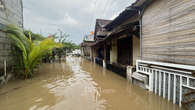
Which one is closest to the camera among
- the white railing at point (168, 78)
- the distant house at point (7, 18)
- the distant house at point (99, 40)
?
the white railing at point (168, 78)

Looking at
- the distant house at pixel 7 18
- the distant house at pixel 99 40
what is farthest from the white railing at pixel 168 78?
the distant house at pixel 99 40

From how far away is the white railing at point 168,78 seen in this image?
196 centimetres

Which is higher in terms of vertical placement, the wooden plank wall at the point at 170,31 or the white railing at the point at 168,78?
the wooden plank wall at the point at 170,31

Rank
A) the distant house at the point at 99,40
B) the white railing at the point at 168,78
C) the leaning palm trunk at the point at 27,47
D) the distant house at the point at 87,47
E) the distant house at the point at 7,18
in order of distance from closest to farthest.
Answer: the white railing at the point at 168,78 → the leaning palm trunk at the point at 27,47 → the distant house at the point at 7,18 → the distant house at the point at 99,40 → the distant house at the point at 87,47

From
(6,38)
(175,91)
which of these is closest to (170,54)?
(175,91)

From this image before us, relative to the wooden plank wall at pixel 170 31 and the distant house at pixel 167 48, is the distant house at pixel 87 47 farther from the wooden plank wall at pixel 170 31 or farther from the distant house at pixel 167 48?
the wooden plank wall at pixel 170 31

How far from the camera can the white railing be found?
1960 mm

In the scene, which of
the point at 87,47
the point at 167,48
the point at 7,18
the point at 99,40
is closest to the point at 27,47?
the point at 7,18

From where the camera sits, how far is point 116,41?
21.3 feet

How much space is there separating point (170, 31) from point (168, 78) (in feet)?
4.36

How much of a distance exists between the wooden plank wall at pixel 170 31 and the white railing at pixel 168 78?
0.21 metres

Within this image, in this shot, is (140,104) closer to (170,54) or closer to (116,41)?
(170,54)

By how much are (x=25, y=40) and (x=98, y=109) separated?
4.36m

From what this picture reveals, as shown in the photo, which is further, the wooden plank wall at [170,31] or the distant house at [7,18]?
the distant house at [7,18]
